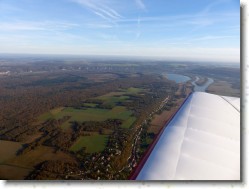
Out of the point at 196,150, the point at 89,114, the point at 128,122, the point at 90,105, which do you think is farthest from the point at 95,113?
the point at 196,150

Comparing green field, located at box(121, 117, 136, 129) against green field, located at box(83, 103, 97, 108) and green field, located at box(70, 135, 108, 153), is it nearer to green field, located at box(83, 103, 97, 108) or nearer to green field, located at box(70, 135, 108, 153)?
green field, located at box(70, 135, 108, 153)

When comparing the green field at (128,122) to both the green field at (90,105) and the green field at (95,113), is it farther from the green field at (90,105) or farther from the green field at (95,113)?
the green field at (90,105)

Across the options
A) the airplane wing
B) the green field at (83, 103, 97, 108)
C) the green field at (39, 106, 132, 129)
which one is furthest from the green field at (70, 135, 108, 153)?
the airplane wing

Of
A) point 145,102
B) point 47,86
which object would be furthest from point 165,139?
point 47,86

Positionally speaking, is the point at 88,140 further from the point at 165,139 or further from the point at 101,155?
the point at 165,139

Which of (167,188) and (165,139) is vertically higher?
(165,139)
